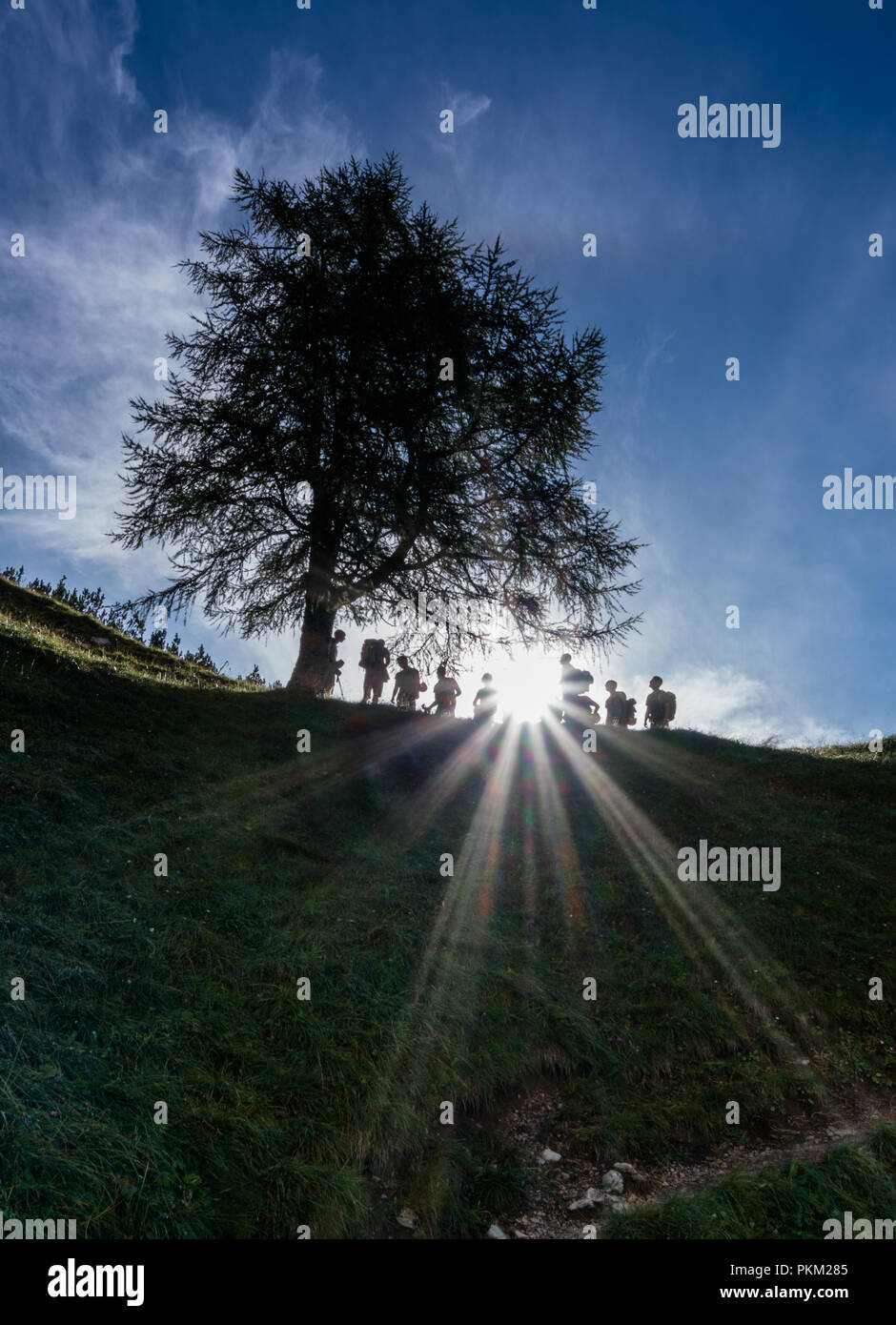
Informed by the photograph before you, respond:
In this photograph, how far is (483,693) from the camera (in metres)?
17.9

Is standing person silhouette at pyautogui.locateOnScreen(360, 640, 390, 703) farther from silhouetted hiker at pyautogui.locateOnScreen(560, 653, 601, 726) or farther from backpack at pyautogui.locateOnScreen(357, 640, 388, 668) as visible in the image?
silhouetted hiker at pyautogui.locateOnScreen(560, 653, 601, 726)

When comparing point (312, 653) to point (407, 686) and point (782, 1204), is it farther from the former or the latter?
point (782, 1204)

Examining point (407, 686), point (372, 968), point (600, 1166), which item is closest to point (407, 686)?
point (407, 686)

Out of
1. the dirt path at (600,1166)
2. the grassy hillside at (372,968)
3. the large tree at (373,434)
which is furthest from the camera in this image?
the large tree at (373,434)

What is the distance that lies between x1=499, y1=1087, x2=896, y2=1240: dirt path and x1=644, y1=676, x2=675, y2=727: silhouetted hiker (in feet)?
38.6

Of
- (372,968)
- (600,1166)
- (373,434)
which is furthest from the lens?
(373,434)

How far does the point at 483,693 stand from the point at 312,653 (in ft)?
15.5

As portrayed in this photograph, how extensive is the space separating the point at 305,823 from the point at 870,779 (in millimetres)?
11393

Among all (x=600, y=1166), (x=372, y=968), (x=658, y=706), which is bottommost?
(x=600, y=1166)

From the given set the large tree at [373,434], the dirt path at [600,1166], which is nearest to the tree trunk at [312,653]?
the large tree at [373,434]

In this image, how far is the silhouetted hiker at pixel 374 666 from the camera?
19.0m

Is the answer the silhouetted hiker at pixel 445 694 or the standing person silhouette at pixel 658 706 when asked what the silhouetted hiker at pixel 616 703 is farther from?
the silhouetted hiker at pixel 445 694

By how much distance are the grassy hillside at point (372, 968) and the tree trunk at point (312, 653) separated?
434cm
